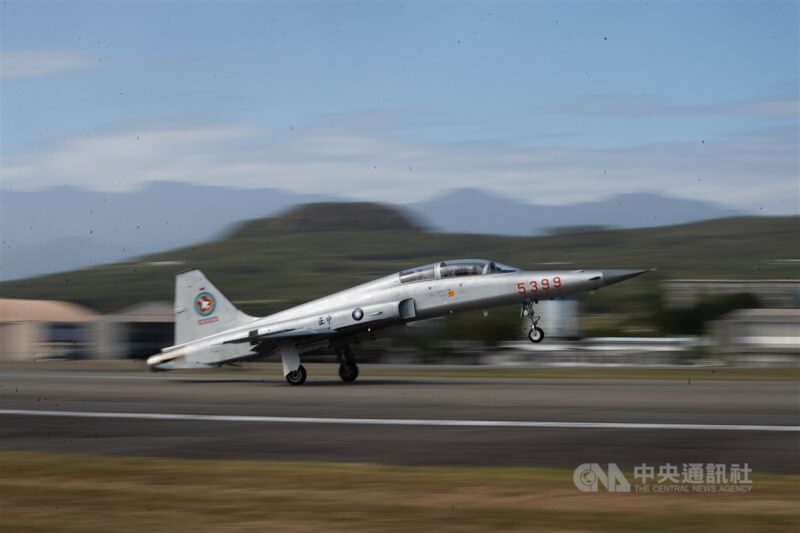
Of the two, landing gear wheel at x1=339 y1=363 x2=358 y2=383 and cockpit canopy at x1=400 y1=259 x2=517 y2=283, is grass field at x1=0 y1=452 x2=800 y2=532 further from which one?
landing gear wheel at x1=339 y1=363 x2=358 y2=383

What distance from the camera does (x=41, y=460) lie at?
1170cm

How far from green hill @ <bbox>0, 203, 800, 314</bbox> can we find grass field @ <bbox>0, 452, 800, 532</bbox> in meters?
117

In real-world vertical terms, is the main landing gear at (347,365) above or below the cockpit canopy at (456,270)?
below

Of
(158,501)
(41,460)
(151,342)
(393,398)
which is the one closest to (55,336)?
(151,342)

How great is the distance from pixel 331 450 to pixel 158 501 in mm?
3878

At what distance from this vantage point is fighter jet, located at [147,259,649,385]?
77.1ft

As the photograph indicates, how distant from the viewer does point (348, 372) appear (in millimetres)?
26016

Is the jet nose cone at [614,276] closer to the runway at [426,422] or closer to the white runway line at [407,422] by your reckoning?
the runway at [426,422]

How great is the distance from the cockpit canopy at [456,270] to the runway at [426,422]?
3.05m

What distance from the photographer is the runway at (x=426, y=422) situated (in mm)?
11891

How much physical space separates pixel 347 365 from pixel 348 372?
21 cm

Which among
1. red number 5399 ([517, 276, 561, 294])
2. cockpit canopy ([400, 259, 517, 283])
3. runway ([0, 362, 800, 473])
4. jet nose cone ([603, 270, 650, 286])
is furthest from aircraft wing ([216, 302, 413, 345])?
jet nose cone ([603, 270, 650, 286])

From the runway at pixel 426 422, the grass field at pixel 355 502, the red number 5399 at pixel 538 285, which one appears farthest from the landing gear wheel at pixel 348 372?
the grass field at pixel 355 502

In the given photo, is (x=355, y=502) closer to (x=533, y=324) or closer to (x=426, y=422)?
(x=426, y=422)
